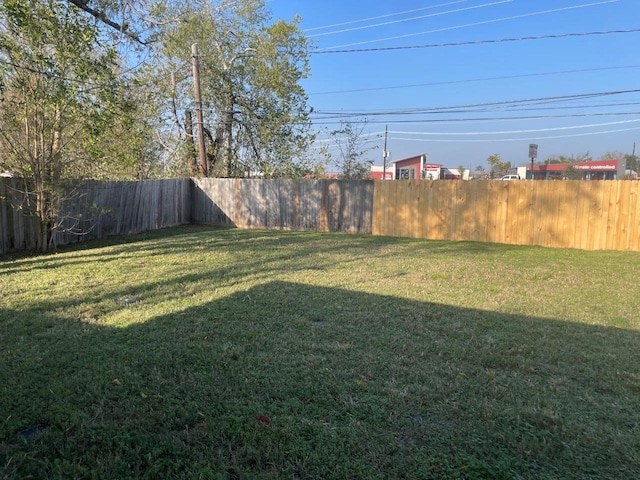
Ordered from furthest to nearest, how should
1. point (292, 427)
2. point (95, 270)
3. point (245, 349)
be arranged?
point (95, 270), point (245, 349), point (292, 427)

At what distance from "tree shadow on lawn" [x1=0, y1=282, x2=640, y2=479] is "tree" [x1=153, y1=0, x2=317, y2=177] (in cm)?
1372

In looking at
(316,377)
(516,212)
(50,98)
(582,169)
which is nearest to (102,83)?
(50,98)

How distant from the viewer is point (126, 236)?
39.0 feet

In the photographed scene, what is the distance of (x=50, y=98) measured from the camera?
7551 mm

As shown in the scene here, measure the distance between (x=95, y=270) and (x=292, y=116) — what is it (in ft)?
39.2

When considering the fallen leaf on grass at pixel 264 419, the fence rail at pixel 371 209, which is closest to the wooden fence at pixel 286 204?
the fence rail at pixel 371 209

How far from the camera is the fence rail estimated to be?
10000mm

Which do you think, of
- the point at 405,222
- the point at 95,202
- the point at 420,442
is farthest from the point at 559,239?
the point at 95,202

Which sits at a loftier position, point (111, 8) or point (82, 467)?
point (111, 8)

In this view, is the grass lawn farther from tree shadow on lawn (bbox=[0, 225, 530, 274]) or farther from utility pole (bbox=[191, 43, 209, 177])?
utility pole (bbox=[191, 43, 209, 177])

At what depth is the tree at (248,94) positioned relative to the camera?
16.9m

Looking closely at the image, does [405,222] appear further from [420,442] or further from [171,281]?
[420,442]

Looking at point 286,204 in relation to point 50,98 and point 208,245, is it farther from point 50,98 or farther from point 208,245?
point 50,98

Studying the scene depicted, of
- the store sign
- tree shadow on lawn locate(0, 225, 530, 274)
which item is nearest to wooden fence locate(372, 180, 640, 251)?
tree shadow on lawn locate(0, 225, 530, 274)
